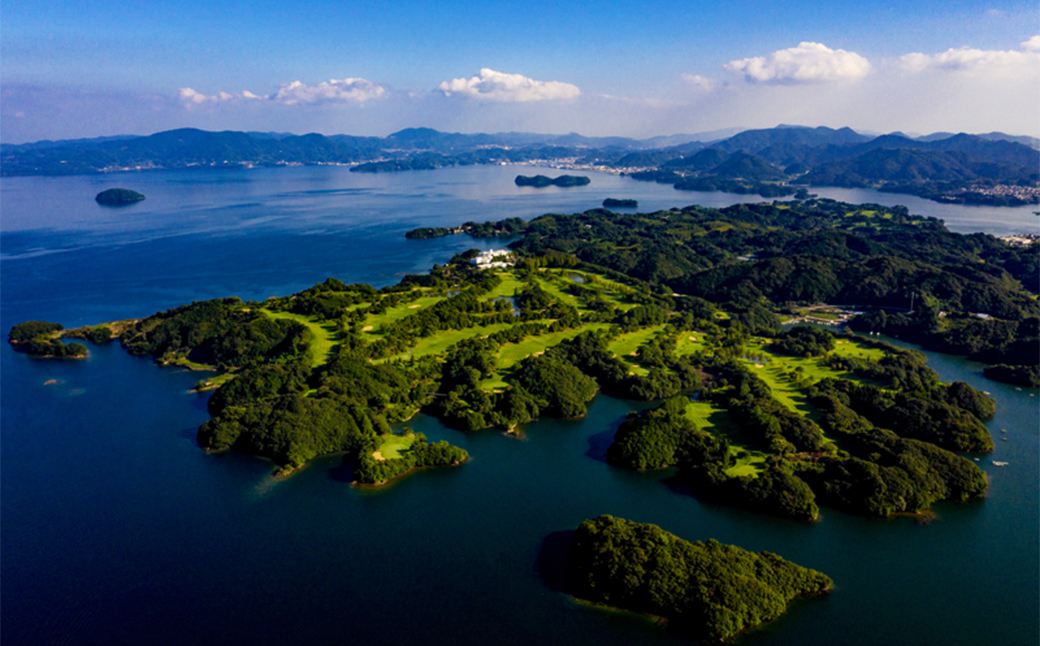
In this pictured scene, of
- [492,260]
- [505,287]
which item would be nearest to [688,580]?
[505,287]

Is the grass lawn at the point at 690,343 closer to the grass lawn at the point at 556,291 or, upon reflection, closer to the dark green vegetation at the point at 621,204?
the grass lawn at the point at 556,291

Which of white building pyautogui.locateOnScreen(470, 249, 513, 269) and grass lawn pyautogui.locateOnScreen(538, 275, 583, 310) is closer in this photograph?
grass lawn pyautogui.locateOnScreen(538, 275, 583, 310)

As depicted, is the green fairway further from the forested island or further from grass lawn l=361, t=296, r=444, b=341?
grass lawn l=361, t=296, r=444, b=341

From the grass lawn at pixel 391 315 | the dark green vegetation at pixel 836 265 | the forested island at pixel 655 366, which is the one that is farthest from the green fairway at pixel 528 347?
the dark green vegetation at pixel 836 265

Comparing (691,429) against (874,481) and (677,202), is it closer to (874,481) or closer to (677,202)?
(874,481)

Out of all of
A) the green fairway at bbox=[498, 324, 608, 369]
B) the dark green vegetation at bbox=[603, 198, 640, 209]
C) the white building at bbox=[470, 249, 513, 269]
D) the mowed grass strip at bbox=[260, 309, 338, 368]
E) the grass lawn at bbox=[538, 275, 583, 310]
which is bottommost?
the green fairway at bbox=[498, 324, 608, 369]

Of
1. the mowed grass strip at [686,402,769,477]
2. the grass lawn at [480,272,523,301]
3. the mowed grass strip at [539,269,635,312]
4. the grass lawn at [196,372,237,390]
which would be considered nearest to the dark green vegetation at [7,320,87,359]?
the grass lawn at [196,372,237,390]
